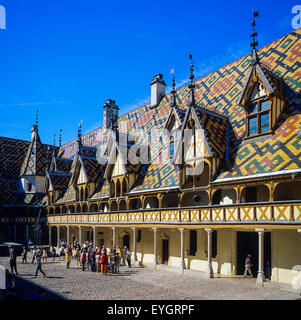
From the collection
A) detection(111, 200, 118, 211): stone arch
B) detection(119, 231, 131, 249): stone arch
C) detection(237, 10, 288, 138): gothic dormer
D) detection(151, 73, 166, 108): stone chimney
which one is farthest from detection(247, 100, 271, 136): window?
detection(151, 73, 166, 108): stone chimney

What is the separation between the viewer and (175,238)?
22.8 meters

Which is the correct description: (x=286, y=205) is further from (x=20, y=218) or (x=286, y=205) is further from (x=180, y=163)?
(x=20, y=218)

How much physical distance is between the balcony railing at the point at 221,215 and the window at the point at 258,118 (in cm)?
485

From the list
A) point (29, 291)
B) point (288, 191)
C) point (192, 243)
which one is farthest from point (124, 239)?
point (288, 191)

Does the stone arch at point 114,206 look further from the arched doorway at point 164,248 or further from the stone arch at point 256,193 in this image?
the stone arch at point 256,193

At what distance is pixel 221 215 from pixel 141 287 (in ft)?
18.1

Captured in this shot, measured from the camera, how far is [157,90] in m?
33.2

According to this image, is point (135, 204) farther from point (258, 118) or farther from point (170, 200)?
point (258, 118)

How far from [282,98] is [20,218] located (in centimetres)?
3636

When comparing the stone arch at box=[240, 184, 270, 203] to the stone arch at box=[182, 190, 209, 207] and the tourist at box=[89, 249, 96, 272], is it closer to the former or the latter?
the stone arch at box=[182, 190, 209, 207]

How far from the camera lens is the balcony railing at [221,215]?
46.4 ft

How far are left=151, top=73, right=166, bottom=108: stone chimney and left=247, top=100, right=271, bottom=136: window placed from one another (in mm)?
15176
